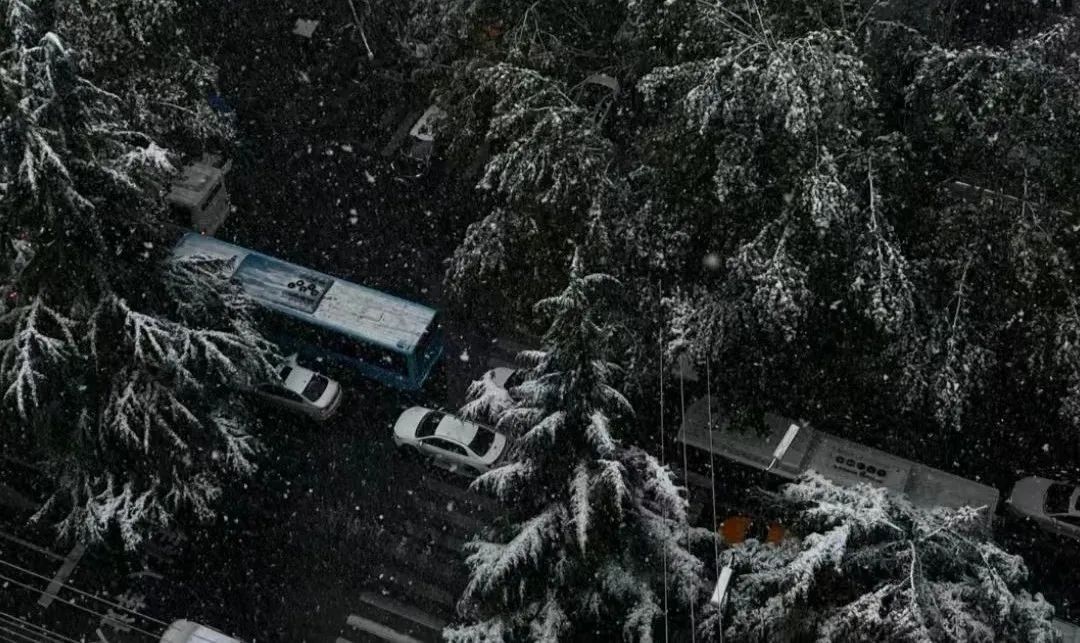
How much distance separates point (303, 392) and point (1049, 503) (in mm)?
15131

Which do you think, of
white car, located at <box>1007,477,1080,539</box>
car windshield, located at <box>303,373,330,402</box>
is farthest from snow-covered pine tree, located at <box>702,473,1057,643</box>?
car windshield, located at <box>303,373,330,402</box>

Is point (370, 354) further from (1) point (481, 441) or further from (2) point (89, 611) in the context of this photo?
(2) point (89, 611)

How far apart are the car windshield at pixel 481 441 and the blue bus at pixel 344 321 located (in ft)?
6.47

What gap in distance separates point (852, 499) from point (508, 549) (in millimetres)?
5119

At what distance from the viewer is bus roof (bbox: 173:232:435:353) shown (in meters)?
24.1

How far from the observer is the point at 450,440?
23438mm

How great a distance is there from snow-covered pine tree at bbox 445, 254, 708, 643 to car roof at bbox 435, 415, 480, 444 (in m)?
5.79

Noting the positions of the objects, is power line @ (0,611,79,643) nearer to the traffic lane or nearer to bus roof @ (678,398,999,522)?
the traffic lane

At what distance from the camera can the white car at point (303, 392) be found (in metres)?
24.5

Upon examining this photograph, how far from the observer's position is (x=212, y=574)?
2272 cm

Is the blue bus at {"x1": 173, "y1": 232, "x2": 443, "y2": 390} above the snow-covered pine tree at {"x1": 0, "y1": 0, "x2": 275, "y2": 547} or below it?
above

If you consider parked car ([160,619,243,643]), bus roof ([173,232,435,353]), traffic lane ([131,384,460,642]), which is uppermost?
bus roof ([173,232,435,353])

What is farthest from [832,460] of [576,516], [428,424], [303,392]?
[303,392]

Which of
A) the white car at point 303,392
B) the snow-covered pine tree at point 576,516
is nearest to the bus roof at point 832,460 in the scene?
the snow-covered pine tree at point 576,516
